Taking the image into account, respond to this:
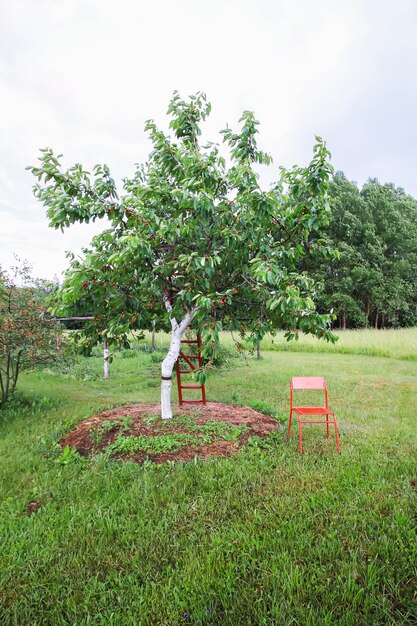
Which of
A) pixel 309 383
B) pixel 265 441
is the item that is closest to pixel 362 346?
pixel 309 383

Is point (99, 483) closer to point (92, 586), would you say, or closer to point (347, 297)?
point (92, 586)

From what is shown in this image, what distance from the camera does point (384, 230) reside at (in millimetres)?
29984

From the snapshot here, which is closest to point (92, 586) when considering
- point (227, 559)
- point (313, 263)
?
point (227, 559)

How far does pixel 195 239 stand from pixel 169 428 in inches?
104

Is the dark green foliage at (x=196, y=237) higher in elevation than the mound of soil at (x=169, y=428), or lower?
higher

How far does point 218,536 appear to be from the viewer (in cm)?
276

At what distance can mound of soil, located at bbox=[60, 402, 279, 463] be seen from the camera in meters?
4.30

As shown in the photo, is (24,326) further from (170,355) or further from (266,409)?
(266,409)

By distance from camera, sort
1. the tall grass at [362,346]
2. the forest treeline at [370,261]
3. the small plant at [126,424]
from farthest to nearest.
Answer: the forest treeline at [370,261]
the tall grass at [362,346]
the small plant at [126,424]

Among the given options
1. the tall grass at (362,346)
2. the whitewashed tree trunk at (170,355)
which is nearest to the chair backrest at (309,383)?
the whitewashed tree trunk at (170,355)

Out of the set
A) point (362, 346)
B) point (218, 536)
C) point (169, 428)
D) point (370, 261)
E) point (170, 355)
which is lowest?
point (218, 536)

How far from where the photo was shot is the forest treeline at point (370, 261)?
28.3m

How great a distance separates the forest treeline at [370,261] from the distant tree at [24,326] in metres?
24.7

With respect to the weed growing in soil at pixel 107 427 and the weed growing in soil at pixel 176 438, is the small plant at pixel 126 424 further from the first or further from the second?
the weed growing in soil at pixel 176 438
